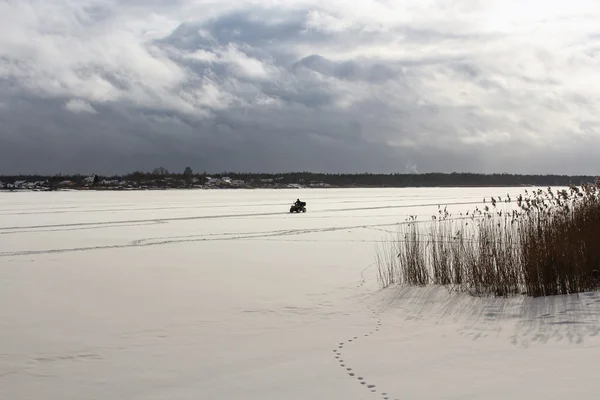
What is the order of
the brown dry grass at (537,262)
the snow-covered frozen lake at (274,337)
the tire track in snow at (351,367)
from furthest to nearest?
the brown dry grass at (537,262), the snow-covered frozen lake at (274,337), the tire track in snow at (351,367)

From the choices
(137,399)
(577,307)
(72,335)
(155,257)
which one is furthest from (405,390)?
(155,257)

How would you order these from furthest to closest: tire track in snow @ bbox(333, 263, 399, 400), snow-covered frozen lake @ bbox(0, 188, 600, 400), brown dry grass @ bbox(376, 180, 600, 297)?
brown dry grass @ bbox(376, 180, 600, 297)
snow-covered frozen lake @ bbox(0, 188, 600, 400)
tire track in snow @ bbox(333, 263, 399, 400)

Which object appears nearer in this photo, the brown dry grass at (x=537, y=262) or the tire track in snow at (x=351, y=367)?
the tire track in snow at (x=351, y=367)

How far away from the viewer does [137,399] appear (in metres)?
5.19

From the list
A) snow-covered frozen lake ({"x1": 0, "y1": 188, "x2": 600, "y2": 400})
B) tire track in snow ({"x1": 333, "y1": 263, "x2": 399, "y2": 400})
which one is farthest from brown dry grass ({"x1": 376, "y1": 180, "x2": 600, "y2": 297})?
tire track in snow ({"x1": 333, "y1": 263, "x2": 399, "y2": 400})

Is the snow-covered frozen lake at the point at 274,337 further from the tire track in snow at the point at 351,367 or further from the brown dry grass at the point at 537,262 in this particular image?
the brown dry grass at the point at 537,262

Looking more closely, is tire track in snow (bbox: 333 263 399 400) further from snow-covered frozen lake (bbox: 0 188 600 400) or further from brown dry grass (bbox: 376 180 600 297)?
brown dry grass (bbox: 376 180 600 297)

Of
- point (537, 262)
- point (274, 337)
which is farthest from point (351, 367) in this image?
point (537, 262)

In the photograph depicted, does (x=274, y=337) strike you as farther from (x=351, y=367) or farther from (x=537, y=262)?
(x=537, y=262)

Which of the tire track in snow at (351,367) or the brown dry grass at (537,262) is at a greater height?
the brown dry grass at (537,262)

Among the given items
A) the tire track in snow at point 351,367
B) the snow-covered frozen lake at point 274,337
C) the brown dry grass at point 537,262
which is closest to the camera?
the tire track in snow at point 351,367

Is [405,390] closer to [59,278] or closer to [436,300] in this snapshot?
[436,300]

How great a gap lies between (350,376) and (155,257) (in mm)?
10509

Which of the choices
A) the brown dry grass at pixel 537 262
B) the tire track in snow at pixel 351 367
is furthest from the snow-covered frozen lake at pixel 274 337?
the brown dry grass at pixel 537 262
